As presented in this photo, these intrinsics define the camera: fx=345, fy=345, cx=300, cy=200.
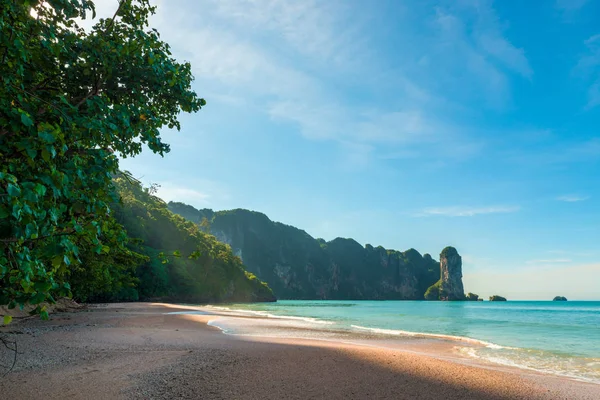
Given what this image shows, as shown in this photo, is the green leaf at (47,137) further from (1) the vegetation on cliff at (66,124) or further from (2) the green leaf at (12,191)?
(2) the green leaf at (12,191)

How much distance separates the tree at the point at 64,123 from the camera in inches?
124

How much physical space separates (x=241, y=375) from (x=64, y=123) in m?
7.07

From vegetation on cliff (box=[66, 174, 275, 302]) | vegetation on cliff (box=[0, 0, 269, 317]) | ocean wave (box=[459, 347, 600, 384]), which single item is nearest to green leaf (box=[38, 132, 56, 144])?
vegetation on cliff (box=[0, 0, 269, 317])

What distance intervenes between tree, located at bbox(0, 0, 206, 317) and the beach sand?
3737 millimetres

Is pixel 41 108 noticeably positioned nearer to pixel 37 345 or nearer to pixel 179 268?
pixel 37 345

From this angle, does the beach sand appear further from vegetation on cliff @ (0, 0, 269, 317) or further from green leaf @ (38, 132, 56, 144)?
green leaf @ (38, 132, 56, 144)

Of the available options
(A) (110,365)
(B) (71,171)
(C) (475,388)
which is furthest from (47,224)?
(C) (475,388)

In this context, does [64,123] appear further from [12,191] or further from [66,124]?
[12,191]

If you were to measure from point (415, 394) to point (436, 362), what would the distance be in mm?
4447

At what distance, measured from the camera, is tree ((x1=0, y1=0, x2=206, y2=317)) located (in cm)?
315

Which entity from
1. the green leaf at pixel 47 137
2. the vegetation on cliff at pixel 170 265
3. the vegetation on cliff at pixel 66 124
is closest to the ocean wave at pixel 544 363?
the vegetation on cliff at pixel 66 124

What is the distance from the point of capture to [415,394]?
8.04 meters

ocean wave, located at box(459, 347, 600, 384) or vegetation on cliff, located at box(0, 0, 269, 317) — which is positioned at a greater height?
vegetation on cliff, located at box(0, 0, 269, 317)

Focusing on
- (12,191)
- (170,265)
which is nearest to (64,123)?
(12,191)
